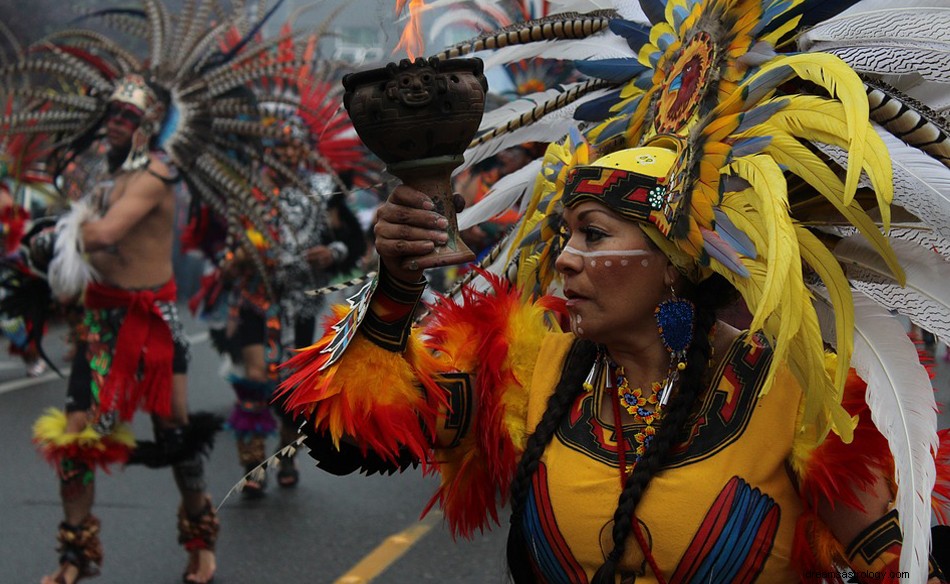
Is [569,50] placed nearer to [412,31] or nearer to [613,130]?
[613,130]

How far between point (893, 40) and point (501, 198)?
113 centimetres

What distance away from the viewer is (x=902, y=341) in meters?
2.18

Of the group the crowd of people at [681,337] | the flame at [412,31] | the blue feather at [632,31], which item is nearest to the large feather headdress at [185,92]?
the crowd of people at [681,337]

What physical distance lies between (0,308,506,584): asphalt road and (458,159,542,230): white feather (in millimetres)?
2340

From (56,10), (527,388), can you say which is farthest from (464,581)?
(56,10)

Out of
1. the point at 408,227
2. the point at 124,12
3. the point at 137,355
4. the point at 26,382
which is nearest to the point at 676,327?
the point at 408,227

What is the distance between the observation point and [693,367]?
7.68 ft

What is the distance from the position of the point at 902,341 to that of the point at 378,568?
3.72 m

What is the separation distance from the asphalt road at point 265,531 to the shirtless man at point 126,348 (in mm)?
431

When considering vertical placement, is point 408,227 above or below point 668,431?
above

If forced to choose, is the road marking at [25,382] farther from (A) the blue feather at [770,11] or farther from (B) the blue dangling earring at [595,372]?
(A) the blue feather at [770,11]

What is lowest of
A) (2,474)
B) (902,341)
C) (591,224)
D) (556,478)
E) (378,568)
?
(2,474)

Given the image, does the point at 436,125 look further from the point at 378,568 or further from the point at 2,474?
the point at 2,474

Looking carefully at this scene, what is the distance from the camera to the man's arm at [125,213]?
5.27 m
